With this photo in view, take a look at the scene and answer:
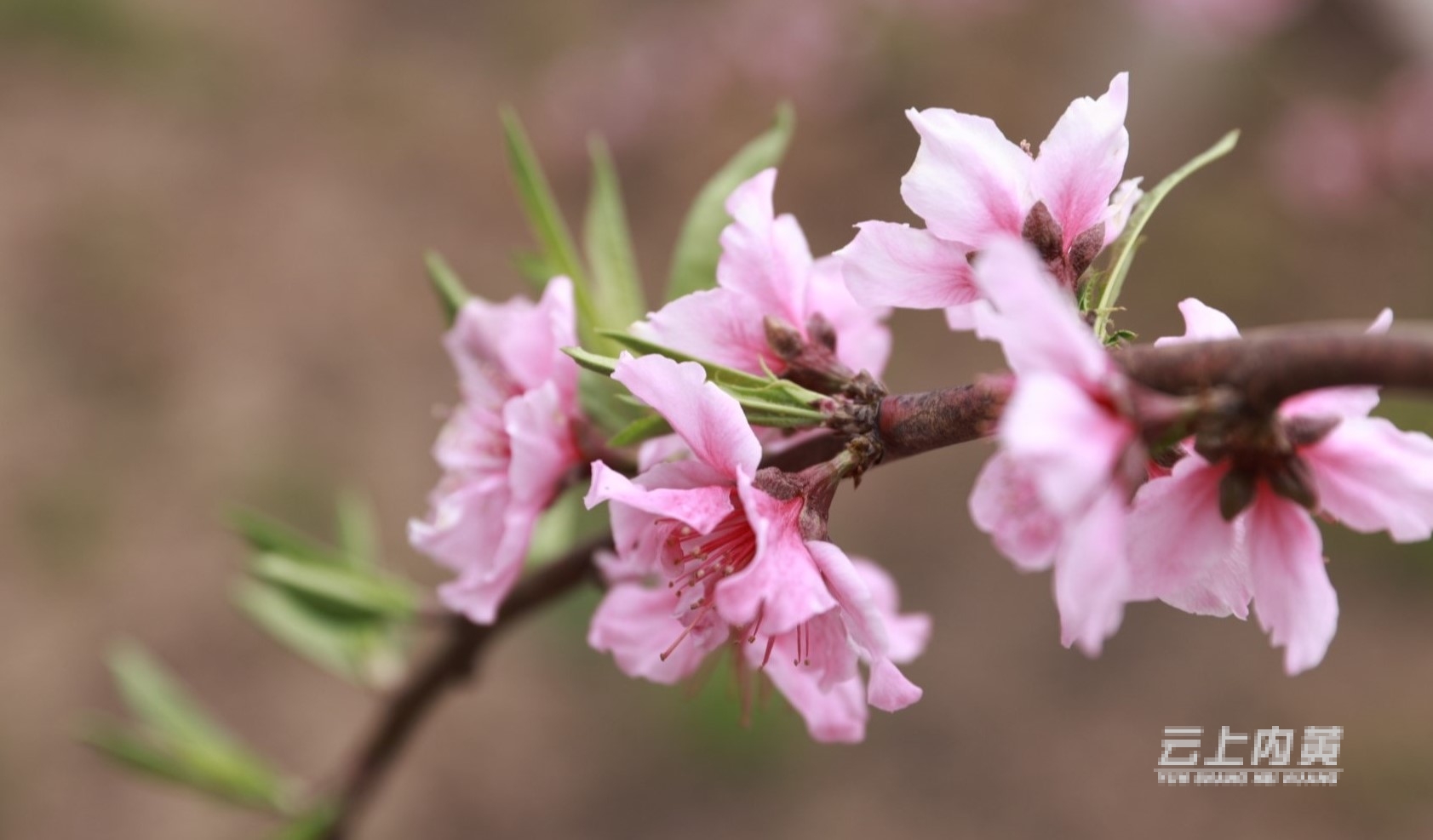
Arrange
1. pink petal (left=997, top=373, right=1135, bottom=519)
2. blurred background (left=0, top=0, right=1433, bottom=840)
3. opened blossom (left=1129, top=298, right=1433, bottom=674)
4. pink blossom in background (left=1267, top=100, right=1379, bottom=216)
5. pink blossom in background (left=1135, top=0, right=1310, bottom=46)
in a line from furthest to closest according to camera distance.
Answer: pink blossom in background (left=1135, top=0, right=1310, bottom=46)
pink blossom in background (left=1267, top=100, right=1379, bottom=216)
blurred background (left=0, top=0, right=1433, bottom=840)
opened blossom (left=1129, top=298, right=1433, bottom=674)
pink petal (left=997, top=373, right=1135, bottom=519)

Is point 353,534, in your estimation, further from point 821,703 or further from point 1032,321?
point 1032,321

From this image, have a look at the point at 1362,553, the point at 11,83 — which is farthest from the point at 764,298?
the point at 11,83

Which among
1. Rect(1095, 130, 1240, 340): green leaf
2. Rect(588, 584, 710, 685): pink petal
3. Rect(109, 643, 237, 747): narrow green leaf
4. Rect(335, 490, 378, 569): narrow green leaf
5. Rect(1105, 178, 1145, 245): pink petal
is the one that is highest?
Rect(1105, 178, 1145, 245): pink petal

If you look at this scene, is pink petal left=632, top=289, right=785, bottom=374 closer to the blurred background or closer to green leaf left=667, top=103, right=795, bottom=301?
green leaf left=667, top=103, right=795, bottom=301

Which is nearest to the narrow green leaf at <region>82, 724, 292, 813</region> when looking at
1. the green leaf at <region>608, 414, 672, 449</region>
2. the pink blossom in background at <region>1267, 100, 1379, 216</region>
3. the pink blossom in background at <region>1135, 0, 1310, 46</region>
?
the green leaf at <region>608, 414, 672, 449</region>

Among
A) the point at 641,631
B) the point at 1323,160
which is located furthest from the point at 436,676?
the point at 1323,160

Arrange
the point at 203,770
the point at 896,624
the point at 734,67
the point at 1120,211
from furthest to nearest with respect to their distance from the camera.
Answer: the point at 734,67 → the point at 203,770 → the point at 896,624 → the point at 1120,211

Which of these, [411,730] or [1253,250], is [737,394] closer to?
[411,730]
